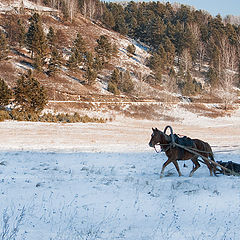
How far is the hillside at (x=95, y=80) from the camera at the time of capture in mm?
45438

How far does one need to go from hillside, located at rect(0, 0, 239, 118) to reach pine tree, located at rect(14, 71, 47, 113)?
4844mm

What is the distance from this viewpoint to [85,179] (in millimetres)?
8219

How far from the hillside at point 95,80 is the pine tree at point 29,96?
15.9 feet

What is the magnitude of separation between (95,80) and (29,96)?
31189mm

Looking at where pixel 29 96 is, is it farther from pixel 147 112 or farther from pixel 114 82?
pixel 114 82

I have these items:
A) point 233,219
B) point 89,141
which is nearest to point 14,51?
point 89,141

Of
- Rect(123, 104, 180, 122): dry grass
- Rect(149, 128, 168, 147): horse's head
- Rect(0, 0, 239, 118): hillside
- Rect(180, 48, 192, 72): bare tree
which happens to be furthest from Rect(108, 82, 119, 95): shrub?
Rect(149, 128, 168, 147): horse's head

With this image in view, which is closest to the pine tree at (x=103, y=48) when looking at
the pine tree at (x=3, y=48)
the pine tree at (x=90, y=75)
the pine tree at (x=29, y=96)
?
the pine tree at (x=90, y=75)

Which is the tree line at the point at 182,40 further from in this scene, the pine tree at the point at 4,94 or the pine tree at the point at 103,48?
the pine tree at the point at 4,94

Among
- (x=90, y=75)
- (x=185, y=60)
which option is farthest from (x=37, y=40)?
(x=185, y=60)

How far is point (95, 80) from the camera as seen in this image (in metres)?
61.0

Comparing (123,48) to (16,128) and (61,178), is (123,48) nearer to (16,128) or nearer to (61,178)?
(16,128)

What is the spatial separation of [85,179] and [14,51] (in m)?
65.8

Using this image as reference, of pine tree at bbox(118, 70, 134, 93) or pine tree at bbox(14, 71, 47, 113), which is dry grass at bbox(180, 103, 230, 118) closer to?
pine tree at bbox(118, 70, 134, 93)
